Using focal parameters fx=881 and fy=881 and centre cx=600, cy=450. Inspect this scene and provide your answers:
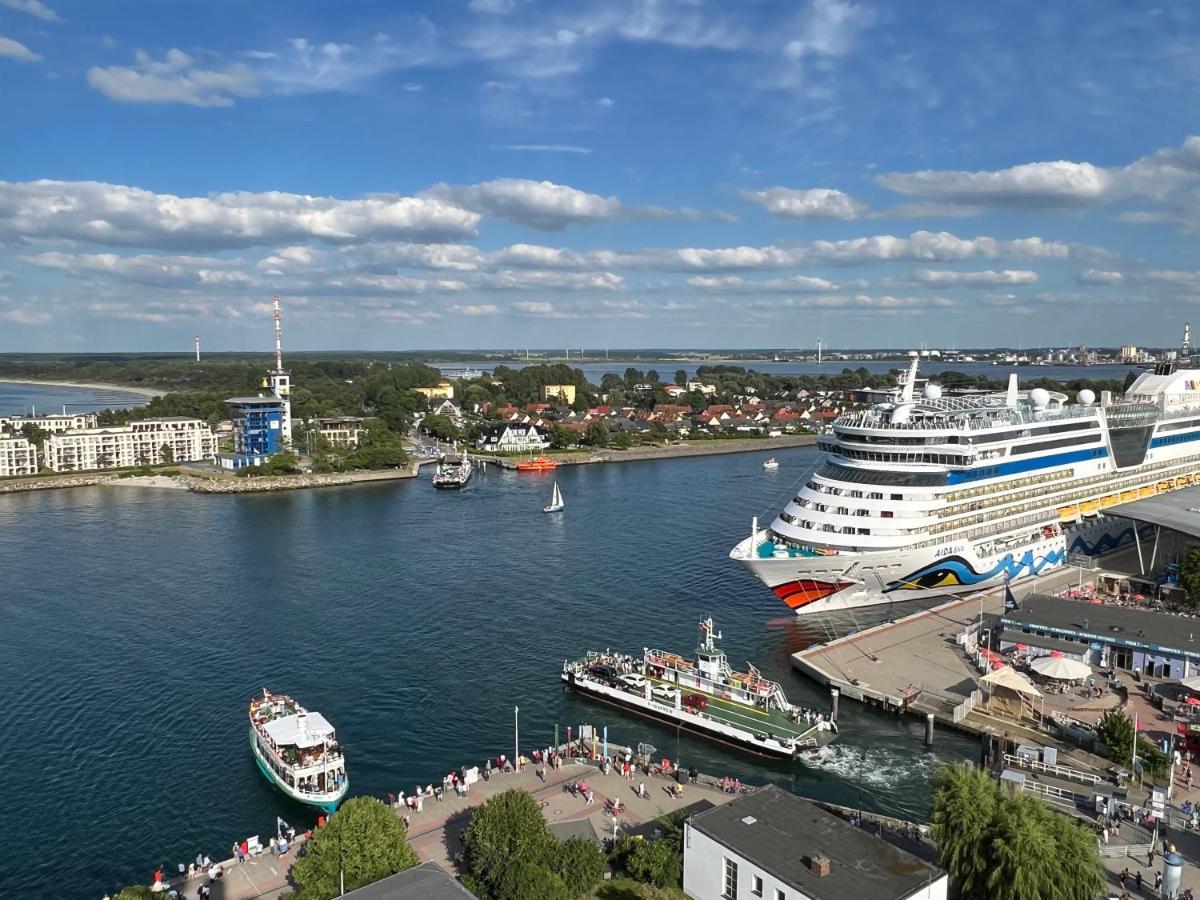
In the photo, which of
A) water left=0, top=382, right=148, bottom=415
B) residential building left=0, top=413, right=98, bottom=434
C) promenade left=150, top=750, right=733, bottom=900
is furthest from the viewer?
water left=0, top=382, right=148, bottom=415

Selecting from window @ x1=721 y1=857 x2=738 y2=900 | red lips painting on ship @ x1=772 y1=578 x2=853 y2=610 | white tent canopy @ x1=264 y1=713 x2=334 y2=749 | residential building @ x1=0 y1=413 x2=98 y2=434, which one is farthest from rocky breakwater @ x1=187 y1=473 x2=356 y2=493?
window @ x1=721 y1=857 x2=738 y2=900

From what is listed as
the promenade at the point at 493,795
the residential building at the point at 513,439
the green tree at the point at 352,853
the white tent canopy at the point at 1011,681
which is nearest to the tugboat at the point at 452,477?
the residential building at the point at 513,439

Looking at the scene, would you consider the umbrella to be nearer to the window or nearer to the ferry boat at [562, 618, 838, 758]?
the ferry boat at [562, 618, 838, 758]

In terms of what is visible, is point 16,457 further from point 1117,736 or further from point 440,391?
point 1117,736


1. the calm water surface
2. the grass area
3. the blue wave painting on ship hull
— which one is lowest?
the calm water surface

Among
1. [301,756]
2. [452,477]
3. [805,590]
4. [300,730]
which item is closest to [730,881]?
[301,756]

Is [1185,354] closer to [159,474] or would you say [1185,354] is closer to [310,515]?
[310,515]
